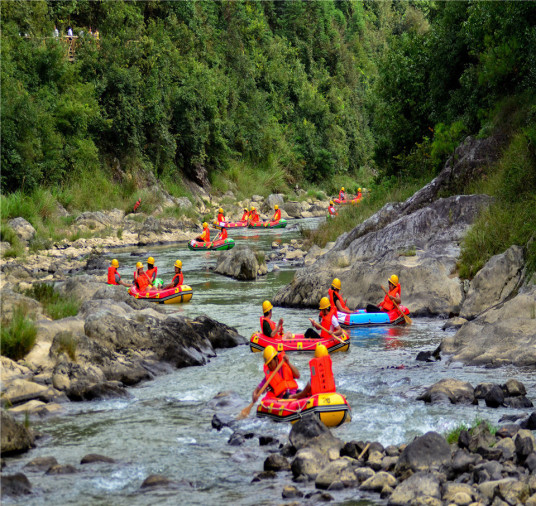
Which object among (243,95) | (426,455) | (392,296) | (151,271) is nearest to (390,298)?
(392,296)

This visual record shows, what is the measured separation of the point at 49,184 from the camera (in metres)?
33.4

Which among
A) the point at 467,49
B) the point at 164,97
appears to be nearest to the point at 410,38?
the point at 467,49

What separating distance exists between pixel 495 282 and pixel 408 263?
2.65m

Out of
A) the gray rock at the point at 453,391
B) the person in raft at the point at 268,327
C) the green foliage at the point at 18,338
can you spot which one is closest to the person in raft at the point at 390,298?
the person in raft at the point at 268,327

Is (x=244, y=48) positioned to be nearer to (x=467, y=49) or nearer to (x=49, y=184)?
(x=49, y=184)

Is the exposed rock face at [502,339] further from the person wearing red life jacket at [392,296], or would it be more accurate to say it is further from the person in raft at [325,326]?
the person wearing red life jacket at [392,296]

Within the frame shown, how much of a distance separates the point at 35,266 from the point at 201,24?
32788 mm

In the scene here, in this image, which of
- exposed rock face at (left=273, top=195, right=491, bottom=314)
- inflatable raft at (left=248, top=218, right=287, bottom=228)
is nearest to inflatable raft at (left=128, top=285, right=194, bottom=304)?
exposed rock face at (left=273, top=195, right=491, bottom=314)

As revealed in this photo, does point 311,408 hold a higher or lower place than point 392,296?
lower

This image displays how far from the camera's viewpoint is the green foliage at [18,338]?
37.2ft

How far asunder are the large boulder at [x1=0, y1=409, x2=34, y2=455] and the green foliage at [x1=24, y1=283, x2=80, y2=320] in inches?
213

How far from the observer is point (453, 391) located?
10062 millimetres

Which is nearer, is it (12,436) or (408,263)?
(12,436)

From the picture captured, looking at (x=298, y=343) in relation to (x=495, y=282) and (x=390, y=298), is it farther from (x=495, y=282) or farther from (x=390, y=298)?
(x=495, y=282)
